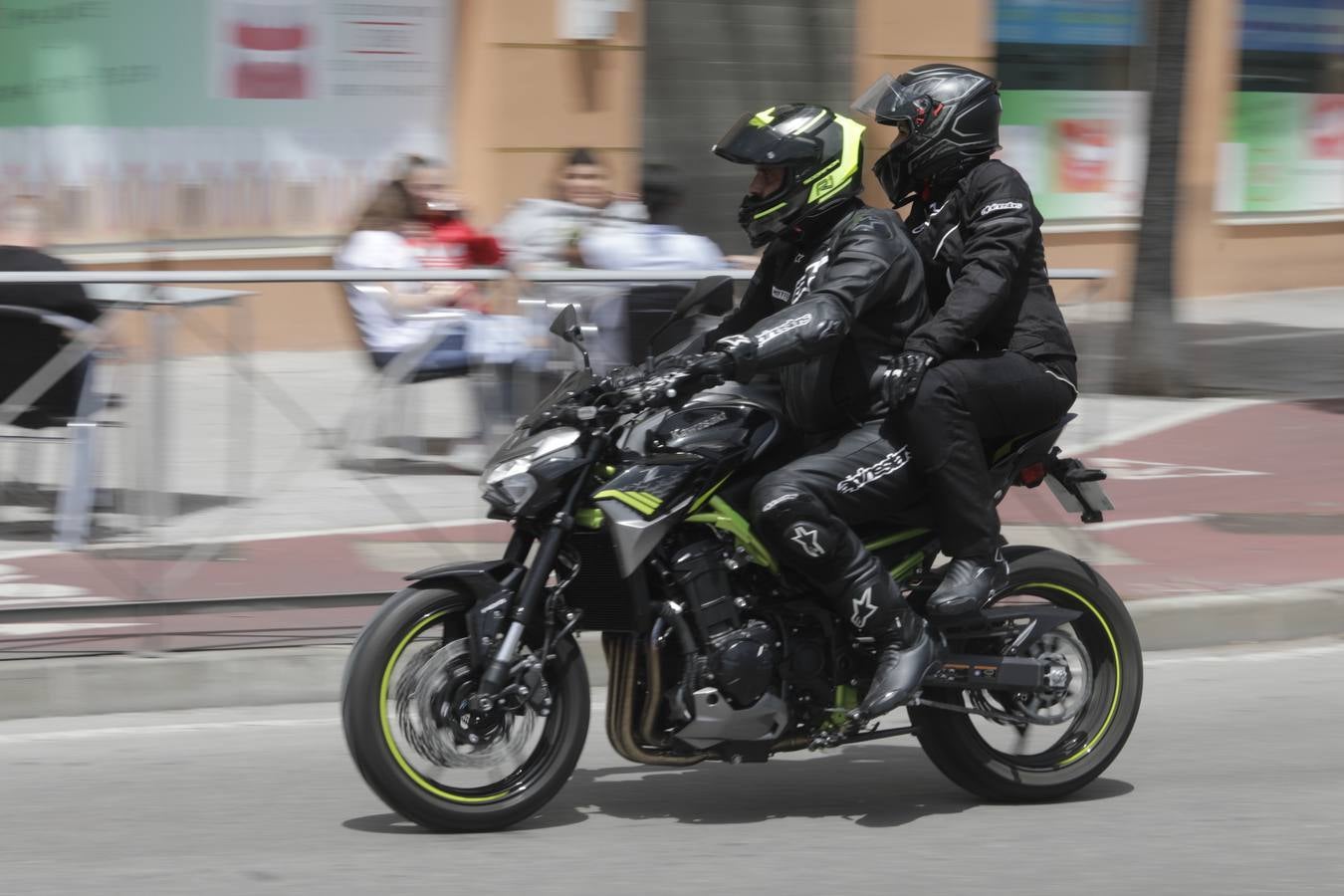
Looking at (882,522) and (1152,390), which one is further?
(1152,390)

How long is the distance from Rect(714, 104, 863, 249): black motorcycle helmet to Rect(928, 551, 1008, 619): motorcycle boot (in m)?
0.98

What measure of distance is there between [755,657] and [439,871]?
0.92 metres

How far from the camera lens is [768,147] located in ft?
15.1

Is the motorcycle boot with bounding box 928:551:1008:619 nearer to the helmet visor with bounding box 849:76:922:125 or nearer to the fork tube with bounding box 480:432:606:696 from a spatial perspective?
the fork tube with bounding box 480:432:606:696

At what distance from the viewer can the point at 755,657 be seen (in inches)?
184

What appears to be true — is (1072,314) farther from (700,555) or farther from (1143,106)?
(1143,106)

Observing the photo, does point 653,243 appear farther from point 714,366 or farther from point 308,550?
point 714,366

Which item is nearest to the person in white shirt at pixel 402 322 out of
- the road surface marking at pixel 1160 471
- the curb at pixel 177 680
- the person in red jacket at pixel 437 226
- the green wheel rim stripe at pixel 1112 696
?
the curb at pixel 177 680

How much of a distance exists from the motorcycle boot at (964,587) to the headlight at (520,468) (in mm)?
1049

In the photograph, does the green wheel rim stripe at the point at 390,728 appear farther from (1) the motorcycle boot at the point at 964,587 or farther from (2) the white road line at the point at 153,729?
(2) the white road line at the point at 153,729

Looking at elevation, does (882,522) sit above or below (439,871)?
above

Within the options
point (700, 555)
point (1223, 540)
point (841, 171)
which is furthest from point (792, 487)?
point (1223, 540)

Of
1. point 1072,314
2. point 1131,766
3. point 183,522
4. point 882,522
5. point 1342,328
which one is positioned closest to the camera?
point 882,522

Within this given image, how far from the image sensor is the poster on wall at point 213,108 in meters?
11.4
